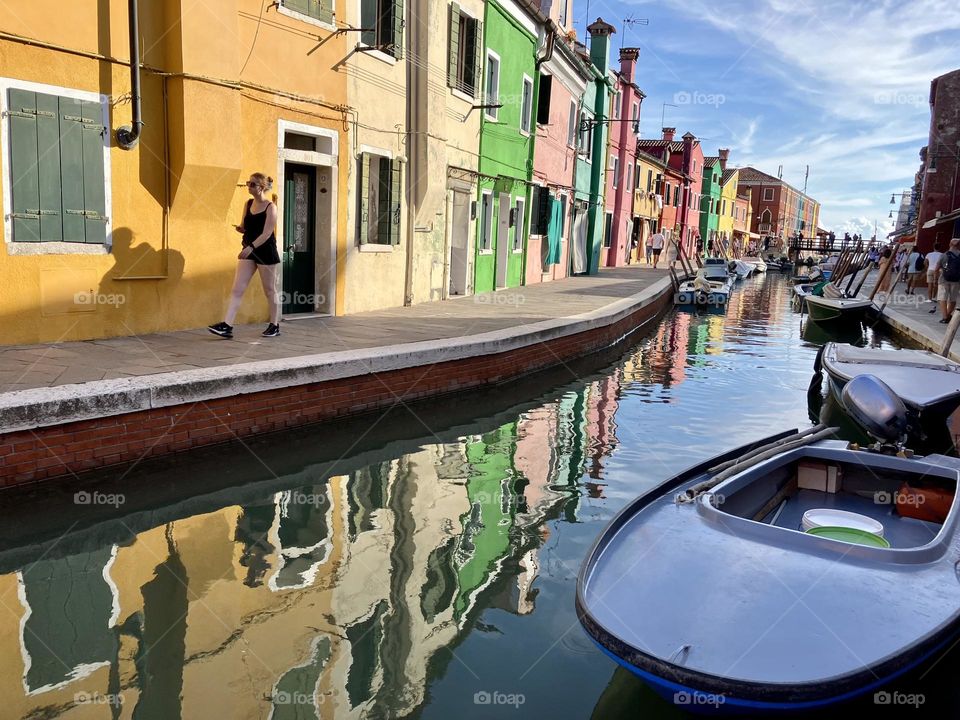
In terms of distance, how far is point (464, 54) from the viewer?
573 inches

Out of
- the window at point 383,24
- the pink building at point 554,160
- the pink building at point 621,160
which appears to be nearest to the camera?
the window at point 383,24

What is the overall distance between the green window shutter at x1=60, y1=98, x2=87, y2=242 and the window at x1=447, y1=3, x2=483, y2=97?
7.45m

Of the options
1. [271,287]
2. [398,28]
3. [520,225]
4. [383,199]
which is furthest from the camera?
[520,225]

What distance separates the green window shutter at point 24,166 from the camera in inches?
271

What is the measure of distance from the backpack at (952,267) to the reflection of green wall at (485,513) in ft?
36.4

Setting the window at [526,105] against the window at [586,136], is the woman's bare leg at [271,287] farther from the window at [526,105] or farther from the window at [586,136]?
the window at [586,136]

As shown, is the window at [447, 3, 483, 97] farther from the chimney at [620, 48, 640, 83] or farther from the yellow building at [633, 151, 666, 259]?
the yellow building at [633, 151, 666, 259]

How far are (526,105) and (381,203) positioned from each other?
27.0 feet

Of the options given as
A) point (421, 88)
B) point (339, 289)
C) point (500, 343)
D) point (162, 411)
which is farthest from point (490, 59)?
point (162, 411)

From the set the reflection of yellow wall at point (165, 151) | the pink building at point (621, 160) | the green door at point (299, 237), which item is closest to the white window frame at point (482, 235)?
the green door at point (299, 237)

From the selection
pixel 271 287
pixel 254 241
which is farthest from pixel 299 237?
pixel 254 241

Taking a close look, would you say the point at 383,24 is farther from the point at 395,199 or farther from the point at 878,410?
the point at 878,410

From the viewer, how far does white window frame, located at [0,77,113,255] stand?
6812 millimetres

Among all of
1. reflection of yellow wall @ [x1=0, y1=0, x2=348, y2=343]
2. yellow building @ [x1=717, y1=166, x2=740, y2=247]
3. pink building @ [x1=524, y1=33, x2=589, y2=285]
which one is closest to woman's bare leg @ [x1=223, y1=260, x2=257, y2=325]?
reflection of yellow wall @ [x1=0, y1=0, x2=348, y2=343]
